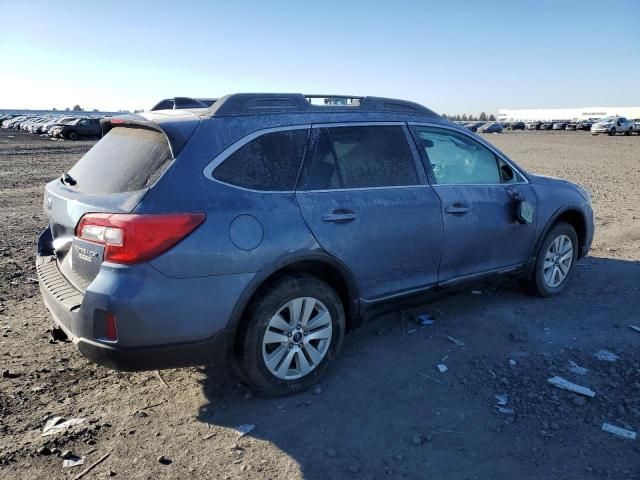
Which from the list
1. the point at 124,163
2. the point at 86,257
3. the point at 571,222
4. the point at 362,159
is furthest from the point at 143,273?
the point at 571,222

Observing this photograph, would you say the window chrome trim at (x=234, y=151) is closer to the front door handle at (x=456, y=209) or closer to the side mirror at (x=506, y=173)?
the front door handle at (x=456, y=209)

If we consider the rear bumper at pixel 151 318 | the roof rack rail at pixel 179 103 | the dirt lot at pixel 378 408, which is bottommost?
the dirt lot at pixel 378 408

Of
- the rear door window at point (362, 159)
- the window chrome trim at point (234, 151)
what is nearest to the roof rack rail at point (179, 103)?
the window chrome trim at point (234, 151)

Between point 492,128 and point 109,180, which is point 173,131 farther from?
point 492,128

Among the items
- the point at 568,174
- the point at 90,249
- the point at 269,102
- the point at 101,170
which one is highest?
the point at 269,102

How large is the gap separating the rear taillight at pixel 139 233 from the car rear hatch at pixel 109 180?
72 mm

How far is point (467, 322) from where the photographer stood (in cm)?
468

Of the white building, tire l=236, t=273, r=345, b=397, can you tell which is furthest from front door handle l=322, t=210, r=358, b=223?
the white building

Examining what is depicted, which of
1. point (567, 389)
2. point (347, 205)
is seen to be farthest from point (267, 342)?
point (567, 389)

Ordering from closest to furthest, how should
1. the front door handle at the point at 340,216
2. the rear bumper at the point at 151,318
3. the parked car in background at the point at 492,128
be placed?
1. the rear bumper at the point at 151,318
2. the front door handle at the point at 340,216
3. the parked car in background at the point at 492,128

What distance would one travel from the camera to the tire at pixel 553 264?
5145mm

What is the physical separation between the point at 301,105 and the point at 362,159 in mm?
581

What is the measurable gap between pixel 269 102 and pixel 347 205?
852 millimetres

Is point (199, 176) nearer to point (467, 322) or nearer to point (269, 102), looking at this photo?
point (269, 102)
